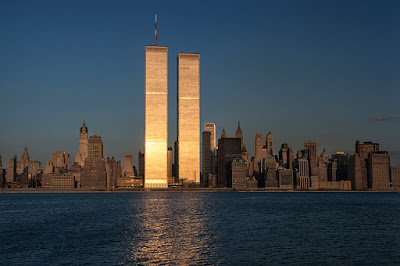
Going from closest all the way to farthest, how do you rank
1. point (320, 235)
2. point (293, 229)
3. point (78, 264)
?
point (78, 264) → point (320, 235) → point (293, 229)

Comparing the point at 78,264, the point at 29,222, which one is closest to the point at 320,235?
the point at 78,264

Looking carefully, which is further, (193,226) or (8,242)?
(193,226)

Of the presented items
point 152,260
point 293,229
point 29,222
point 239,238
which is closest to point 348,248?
point 239,238

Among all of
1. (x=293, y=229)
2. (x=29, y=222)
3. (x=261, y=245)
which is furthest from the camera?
(x=29, y=222)

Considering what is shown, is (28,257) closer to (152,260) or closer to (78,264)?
(78,264)

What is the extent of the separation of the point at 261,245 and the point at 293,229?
22117mm

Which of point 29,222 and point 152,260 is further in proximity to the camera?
point 29,222

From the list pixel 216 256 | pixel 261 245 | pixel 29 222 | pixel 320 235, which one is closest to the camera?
pixel 216 256

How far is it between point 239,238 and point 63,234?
29.8m

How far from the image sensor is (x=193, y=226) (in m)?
89.3

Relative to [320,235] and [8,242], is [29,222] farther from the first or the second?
[320,235]

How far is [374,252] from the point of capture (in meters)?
60.5

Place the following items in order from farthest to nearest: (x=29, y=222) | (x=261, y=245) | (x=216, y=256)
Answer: (x=29, y=222) < (x=261, y=245) < (x=216, y=256)

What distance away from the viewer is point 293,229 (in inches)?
3339
